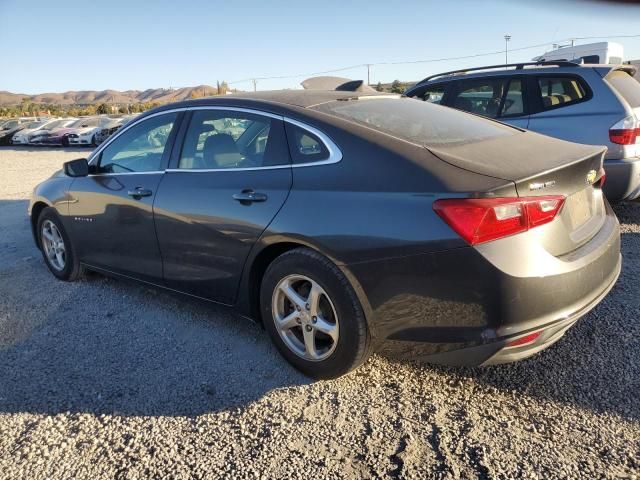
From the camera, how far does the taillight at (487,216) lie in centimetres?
229

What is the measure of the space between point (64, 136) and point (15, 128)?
21.4 feet

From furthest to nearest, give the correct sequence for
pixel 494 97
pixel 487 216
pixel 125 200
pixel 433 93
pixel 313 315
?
pixel 433 93 → pixel 494 97 → pixel 125 200 → pixel 313 315 → pixel 487 216

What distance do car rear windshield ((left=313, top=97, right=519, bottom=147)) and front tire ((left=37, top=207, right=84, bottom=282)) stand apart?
2.66 metres

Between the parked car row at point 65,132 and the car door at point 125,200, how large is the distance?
1966 centimetres

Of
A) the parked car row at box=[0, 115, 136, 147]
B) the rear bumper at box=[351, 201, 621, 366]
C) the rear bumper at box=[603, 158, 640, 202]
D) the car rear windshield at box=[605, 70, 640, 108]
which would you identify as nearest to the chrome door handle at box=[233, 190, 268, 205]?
the rear bumper at box=[351, 201, 621, 366]

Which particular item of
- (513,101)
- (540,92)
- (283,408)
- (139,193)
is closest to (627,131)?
(540,92)

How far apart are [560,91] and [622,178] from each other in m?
1.23

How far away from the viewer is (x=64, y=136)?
23922 millimetres

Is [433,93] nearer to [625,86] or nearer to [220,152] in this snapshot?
[625,86]

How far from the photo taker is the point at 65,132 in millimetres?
24047

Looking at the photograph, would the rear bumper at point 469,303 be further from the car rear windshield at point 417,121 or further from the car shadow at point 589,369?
the car rear windshield at point 417,121

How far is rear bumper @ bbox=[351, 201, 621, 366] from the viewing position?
232 cm

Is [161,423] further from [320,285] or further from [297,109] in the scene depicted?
[297,109]

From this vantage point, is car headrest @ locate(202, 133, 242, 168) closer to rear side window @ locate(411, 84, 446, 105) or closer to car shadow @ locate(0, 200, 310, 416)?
car shadow @ locate(0, 200, 310, 416)
